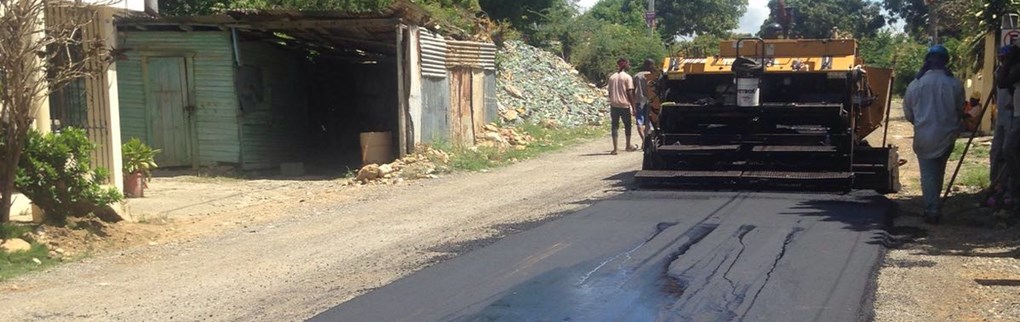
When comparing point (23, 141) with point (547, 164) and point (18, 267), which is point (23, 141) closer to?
point (18, 267)

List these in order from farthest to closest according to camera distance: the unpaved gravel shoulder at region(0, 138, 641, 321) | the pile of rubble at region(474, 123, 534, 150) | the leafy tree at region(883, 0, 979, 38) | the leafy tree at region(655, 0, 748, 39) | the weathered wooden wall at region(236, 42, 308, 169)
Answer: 1. the leafy tree at region(655, 0, 748, 39)
2. the pile of rubble at region(474, 123, 534, 150)
3. the leafy tree at region(883, 0, 979, 38)
4. the weathered wooden wall at region(236, 42, 308, 169)
5. the unpaved gravel shoulder at region(0, 138, 641, 321)

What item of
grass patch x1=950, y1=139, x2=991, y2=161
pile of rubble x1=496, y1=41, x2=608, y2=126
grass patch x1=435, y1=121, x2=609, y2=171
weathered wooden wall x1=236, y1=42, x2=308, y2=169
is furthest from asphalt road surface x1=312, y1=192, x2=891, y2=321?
pile of rubble x1=496, y1=41, x2=608, y2=126

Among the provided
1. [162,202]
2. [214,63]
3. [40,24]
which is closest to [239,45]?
[214,63]

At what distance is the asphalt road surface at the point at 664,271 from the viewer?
18.5ft

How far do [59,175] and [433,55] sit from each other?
26.3 feet

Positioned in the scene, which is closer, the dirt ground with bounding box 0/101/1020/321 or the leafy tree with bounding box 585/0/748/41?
the dirt ground with bounding box 0/101/1020/321

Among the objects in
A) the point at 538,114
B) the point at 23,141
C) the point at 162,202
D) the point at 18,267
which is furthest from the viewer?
the point at 538,114

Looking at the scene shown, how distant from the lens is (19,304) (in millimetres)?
6816

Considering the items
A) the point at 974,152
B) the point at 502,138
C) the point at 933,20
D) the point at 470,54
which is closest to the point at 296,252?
the point at 470,54

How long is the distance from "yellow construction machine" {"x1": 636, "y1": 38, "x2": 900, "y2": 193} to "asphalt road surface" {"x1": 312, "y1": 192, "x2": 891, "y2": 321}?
116cm

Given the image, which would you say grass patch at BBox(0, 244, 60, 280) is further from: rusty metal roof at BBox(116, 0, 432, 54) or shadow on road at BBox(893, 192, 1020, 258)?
shadow on road at BBox(893, 192, 1020, 258)

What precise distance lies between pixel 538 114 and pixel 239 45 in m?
9.11

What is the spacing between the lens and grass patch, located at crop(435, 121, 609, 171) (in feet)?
50.5

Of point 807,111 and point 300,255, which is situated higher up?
point 807,111
